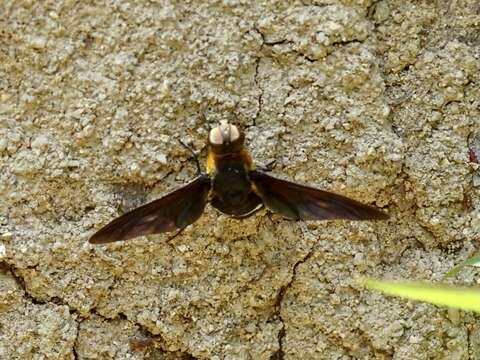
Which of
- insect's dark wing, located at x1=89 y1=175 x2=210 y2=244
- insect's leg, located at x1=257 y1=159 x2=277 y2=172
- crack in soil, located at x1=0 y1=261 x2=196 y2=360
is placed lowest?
crack in soil, located at x1=0 y1=261 x2=196 y2=360

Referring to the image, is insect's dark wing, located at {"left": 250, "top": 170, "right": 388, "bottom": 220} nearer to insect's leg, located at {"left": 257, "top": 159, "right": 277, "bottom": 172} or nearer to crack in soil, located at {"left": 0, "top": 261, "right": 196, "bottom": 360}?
insect's leg, located at {"left": 257, "top": 159, "right": 277, "bottom": 172}

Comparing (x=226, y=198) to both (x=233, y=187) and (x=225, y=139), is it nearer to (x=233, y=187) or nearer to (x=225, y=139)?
(x=233, y=187)

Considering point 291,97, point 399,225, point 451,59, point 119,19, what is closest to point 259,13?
point 291,97

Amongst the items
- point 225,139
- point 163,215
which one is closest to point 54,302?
point 163,215

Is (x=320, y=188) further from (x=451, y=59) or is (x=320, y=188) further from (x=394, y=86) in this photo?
(x=451, y=59)

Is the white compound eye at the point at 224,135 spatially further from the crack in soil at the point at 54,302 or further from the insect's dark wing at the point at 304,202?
the crack in soil at the point at 54,302

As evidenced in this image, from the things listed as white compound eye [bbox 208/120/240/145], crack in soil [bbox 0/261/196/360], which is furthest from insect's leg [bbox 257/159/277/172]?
crack in soil [bbox 0/261/196/360]

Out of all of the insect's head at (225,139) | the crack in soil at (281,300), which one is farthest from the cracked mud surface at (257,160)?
the insect's head at (225,139)
